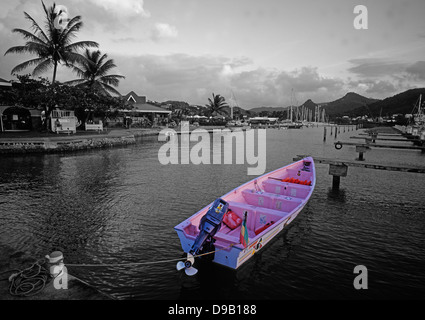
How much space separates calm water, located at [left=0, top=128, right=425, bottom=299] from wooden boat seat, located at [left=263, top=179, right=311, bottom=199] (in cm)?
111

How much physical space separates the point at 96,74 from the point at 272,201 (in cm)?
4270

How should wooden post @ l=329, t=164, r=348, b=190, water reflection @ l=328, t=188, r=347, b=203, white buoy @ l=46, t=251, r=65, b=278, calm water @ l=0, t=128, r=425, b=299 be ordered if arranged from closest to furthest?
white buoy @ l=46, t=251, r=65, b=278, calm water @ l=0, t=128, r=425, b=299, water reflection @ l=328, t=188, r=347, b=203, wooden post @ l=329, t=164, r=348, b=190

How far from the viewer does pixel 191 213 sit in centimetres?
1254

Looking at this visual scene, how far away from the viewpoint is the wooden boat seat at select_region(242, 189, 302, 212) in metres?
10.5

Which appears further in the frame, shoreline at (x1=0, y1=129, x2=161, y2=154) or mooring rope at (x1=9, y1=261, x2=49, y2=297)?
shoreline at (x1=0, y1=129, x2=161, y2=154)

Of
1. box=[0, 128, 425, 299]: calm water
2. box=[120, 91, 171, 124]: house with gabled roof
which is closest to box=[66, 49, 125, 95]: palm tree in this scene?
box=[120, 91, 171, 124]: house with gabled roof

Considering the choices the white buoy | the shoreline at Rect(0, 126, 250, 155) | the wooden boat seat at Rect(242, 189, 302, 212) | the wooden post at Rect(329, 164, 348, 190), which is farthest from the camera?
the shoreline at Rect(0, 126, 250, 155)

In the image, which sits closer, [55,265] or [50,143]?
[55,265]

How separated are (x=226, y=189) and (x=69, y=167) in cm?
1487

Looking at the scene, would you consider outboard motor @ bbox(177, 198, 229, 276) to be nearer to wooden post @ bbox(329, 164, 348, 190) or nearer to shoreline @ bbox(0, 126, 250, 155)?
wooden post @ bbox(329, 164, 348, 190)

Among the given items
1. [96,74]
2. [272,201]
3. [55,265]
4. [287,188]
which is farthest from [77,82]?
[55,265]

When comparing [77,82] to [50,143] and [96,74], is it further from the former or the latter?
[50,143]
